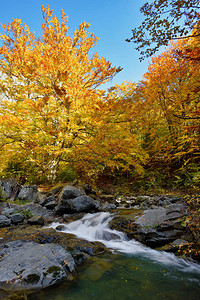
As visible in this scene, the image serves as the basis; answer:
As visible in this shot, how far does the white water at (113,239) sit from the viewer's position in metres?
3.45

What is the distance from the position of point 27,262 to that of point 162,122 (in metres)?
10.8

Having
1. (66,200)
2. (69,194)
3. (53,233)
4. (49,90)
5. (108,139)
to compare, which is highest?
(49,90)

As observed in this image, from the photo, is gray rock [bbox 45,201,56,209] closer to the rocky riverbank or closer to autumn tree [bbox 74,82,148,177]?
the rocky riverbank

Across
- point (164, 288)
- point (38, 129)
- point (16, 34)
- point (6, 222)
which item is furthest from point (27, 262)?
point (16, 34)

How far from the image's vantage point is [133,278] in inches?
115

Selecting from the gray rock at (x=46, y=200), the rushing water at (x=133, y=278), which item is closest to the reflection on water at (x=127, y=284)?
the rushing water at (x=133, y=278)

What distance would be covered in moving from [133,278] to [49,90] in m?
7.54

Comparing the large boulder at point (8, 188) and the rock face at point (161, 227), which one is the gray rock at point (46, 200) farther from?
the rock face at point (161, 227)

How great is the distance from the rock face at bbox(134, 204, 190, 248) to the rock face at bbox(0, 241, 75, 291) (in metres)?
2.32

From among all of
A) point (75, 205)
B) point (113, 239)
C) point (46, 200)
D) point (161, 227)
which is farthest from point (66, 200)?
point (161, 227)

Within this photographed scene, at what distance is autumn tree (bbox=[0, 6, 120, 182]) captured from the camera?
6289 mm

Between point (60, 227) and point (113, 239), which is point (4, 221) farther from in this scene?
point (113, 239)

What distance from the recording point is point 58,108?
6625mm

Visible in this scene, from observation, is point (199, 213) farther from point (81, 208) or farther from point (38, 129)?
point (38, 129)
